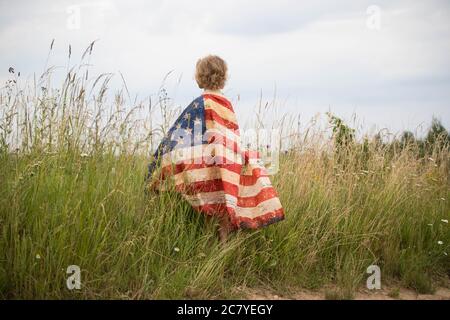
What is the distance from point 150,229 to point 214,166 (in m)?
0.75

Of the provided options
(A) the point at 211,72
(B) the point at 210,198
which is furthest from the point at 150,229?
(A) the point at 211,72

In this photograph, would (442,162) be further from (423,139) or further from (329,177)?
(329,177)

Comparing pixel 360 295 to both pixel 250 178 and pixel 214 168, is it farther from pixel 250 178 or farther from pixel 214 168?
pixel 214 168

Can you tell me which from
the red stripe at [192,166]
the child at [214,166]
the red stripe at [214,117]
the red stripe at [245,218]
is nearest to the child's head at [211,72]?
the child at [214,166]

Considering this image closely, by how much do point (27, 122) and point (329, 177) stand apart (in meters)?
2.97

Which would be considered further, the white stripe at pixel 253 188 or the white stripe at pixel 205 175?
the white stripe at pixel 253 188

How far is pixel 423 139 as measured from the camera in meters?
6.43

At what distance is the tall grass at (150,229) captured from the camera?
275 centimetres

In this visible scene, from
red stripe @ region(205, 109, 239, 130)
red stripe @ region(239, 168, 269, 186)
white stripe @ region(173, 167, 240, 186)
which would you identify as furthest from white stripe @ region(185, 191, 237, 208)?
red stripe @ region(205, 109, 239, 130)

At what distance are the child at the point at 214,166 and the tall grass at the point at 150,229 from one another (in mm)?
141

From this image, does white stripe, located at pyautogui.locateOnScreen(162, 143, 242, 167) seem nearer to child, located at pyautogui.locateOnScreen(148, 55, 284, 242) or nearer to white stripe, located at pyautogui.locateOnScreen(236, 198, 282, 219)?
child, located at pyautogui.locateOnScreen(148, 55, 284, 242)

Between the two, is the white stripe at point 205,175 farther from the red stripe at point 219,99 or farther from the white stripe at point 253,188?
the red stripe at point 219,99

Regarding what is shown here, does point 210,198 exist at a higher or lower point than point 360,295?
higher

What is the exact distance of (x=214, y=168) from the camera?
3510 millimetres
